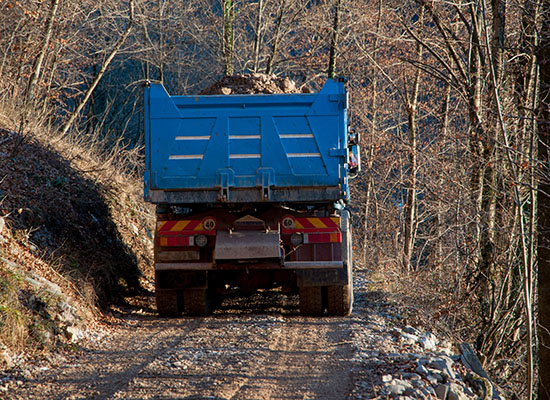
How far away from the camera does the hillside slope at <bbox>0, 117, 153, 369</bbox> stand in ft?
21.1

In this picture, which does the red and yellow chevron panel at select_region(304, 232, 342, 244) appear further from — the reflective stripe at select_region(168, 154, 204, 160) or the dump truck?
the reflective stripe at select_region(168, 154, 204, 160)

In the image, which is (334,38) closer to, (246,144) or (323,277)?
(246,144)

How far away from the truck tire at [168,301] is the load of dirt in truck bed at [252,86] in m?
2.93

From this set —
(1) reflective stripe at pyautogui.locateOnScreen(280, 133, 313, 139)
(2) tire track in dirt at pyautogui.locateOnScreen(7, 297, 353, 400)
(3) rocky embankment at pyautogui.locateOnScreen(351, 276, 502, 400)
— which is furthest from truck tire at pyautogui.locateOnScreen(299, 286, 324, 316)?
(1) reflective stripe at pyautogui.locateOnScreen(280, 133, 313, 139)

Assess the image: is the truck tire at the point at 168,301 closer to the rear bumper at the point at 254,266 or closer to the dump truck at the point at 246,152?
the rear bumper at the point at 254,266

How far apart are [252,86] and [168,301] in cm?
336

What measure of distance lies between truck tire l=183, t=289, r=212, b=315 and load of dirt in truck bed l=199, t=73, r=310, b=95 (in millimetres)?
2857

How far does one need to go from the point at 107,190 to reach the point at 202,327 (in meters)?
5.29

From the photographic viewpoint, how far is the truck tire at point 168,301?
334 inches

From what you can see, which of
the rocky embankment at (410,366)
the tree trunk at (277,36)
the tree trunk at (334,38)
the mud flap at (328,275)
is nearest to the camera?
the rocky embankment at (410,366)

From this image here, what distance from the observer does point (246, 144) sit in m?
7.92

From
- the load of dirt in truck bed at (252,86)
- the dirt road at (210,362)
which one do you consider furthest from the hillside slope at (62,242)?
the load of dirt in truck bed at (252,86)

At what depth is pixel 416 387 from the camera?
16.6 feet

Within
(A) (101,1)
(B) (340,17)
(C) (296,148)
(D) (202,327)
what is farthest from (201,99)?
(B) (340,17)
